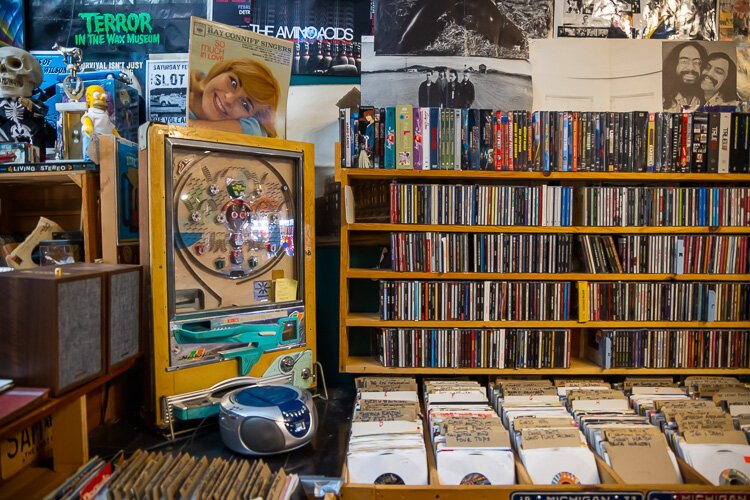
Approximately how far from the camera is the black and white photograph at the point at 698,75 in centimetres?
216

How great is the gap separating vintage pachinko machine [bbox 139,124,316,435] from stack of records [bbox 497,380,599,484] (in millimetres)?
816

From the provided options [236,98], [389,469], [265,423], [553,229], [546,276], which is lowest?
[389,469]

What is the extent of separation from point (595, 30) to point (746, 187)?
3.14 feet

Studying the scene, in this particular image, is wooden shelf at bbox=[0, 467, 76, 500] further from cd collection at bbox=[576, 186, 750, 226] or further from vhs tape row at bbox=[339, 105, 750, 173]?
cd collection at bbox=[576, 186, 750, 226]

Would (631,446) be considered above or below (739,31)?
below

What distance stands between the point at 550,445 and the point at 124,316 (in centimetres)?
134

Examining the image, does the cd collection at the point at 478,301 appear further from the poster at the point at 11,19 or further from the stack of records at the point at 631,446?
the poster at the point at 11,19

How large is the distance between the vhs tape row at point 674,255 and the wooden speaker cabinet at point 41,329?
5.96 ft

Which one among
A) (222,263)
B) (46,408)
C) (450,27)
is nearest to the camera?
(46,408)

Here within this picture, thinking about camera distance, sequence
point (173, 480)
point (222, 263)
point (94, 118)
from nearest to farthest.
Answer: point (173, 480)
point (222, 263)
point (94, 118)

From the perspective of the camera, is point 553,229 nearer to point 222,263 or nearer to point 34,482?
point 222,263

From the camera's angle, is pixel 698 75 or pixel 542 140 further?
pixel 698 75

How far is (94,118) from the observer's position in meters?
1.82

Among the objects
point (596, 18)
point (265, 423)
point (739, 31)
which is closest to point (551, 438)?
point (265, 423)
